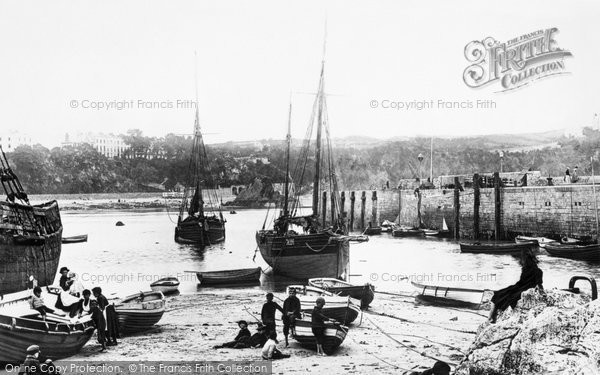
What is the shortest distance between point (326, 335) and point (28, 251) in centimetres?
801

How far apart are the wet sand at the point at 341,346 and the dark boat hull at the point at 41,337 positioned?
1.31 ft

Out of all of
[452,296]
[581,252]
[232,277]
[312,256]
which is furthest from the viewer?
[581,252]

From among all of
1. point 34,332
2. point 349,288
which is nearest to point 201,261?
point 349,288

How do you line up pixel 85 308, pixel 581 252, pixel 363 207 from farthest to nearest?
pixel 363 207, pixel 581 252, pixel 85 308

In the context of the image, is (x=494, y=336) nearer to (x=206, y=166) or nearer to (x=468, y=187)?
(x=206, y=166)

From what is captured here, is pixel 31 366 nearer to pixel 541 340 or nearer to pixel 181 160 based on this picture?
pixel 541 340

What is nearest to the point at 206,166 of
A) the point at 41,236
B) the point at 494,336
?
the point at 41,236

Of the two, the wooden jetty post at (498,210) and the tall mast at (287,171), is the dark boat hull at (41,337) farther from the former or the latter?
the wooden jetty post at (498,210)

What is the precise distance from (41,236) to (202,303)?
Result: 4391 millimetres

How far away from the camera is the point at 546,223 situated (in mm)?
22297

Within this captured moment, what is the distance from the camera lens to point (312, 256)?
46.3 ft

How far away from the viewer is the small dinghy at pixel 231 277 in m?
14.5

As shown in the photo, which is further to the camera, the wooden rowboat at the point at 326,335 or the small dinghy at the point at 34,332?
the wooden rowboat at the point at 326,335

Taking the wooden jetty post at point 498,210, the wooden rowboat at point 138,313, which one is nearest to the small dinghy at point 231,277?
the wooden rowboat at point 138,313
